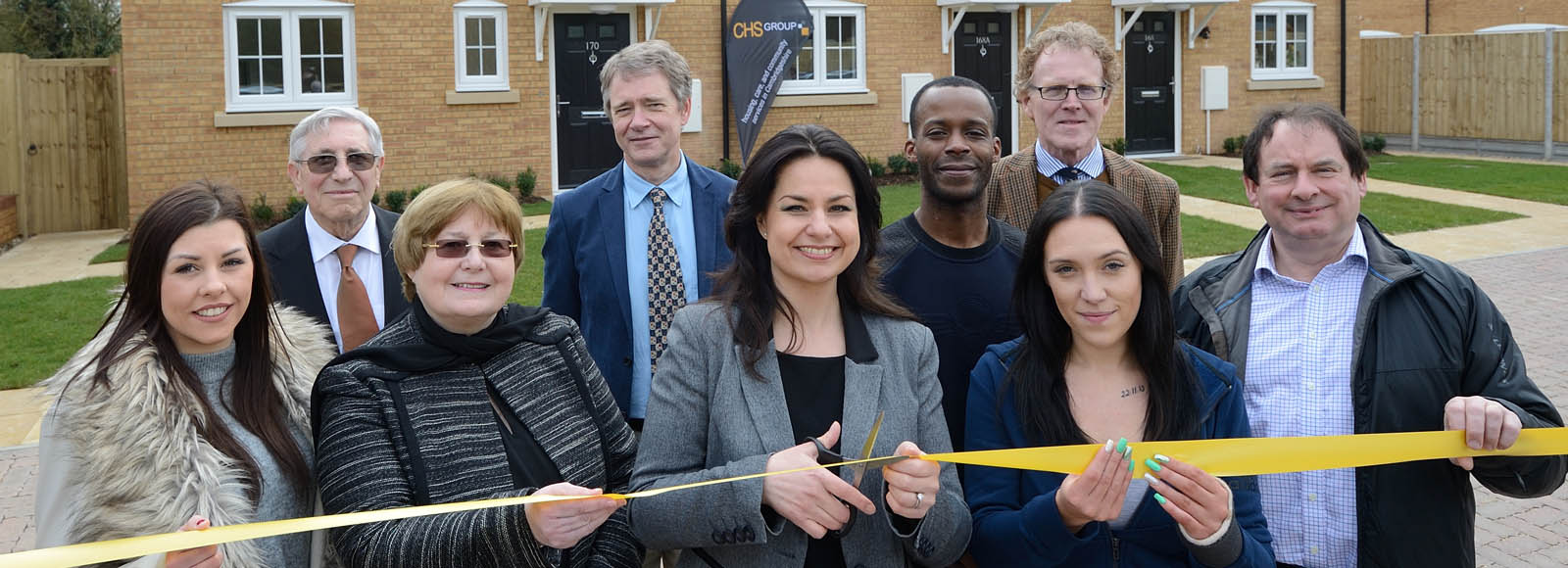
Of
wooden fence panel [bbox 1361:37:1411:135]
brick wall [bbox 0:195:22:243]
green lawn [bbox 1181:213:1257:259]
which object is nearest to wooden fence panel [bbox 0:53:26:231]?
brick wall [bbox 0:195:22:243]

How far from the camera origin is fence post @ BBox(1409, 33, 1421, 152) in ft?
76.1

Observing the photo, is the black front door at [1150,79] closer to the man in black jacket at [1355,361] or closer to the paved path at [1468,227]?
the paved path at [1468,227]

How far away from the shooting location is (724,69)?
1730cm

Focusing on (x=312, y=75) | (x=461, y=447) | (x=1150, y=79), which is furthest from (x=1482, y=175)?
(x=461, y=447)

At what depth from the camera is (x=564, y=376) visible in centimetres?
295

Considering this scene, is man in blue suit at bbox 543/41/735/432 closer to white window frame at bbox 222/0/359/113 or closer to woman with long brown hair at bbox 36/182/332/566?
woman with long brown hair at bbox 36/182/332/566

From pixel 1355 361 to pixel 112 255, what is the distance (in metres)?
13.6

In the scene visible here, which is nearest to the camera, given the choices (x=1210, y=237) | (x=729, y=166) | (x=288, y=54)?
(x=1210, y=237)

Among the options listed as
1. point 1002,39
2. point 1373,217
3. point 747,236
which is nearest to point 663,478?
point 747,236

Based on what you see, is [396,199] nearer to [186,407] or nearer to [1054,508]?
[186,407]

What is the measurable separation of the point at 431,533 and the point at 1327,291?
7.29 feet

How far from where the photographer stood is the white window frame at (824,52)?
17.8 m

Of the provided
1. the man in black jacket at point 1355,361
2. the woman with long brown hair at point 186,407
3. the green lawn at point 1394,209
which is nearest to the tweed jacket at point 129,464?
the woman with long brown hair at point 186,407

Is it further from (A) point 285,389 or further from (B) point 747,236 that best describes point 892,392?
(A) point 285,389
